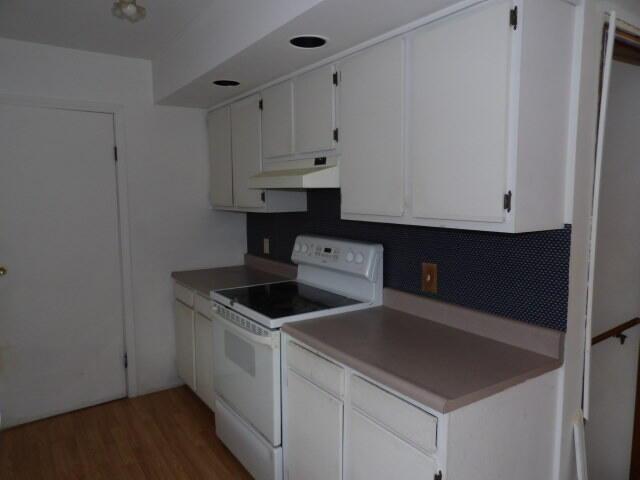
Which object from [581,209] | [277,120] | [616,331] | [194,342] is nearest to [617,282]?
[616,331]

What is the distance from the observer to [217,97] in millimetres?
2990

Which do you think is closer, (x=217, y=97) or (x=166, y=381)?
(x=217, y=97)

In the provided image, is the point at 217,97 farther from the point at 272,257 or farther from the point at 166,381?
the point at 166,381

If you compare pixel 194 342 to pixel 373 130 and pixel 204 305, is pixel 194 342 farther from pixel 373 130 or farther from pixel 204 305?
pixel 373 130

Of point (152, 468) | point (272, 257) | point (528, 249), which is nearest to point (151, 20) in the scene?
point (272, 257)

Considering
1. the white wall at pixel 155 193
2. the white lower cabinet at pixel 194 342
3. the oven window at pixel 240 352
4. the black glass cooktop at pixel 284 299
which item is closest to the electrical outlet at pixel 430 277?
the black glass cooktop at pixel 284 299

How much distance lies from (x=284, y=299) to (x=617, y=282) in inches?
62.3

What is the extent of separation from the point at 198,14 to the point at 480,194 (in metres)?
1.79

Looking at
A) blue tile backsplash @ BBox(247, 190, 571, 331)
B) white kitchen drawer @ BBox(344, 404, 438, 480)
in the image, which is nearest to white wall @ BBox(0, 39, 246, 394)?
blue tile backsplash @ BBox(247, 190, 571, 331)

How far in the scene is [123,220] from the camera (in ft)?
10.1

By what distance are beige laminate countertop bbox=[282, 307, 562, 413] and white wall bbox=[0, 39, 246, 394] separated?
1.64m

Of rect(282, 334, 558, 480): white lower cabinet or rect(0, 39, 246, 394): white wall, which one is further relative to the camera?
rect(0, 39, 246, 394): white wall

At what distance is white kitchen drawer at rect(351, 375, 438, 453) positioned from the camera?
1343 millimetres

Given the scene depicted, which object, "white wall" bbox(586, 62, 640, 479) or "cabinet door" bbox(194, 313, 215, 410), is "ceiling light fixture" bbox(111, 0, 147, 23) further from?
"white wall" bbox(586, 62, 640, 479)
